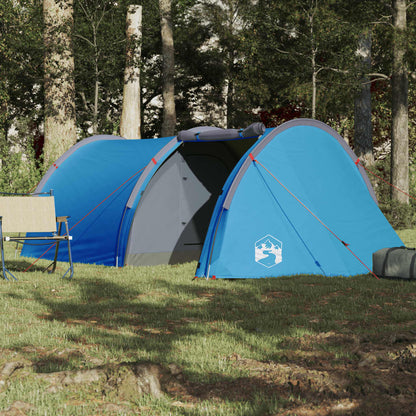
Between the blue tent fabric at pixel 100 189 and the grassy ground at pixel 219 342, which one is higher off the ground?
the blue tent fabric at pixel 100 189

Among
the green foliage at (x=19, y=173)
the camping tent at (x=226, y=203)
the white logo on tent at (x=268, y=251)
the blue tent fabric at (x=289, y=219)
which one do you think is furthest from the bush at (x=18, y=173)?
the white logo on tent at (x=268, y=251)

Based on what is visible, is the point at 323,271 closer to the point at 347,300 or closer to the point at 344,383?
the point at 347,300

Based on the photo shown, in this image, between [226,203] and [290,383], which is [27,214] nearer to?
[226,203]

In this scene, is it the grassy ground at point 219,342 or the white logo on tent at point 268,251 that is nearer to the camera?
the grassy ground at point 219,342

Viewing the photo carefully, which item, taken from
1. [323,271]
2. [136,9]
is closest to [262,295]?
[323,271]

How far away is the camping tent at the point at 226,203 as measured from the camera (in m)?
8.18

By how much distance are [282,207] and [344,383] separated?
4668mm

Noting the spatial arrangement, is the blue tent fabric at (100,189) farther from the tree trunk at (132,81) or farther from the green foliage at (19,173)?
Answer: the green foliage at (19,173)

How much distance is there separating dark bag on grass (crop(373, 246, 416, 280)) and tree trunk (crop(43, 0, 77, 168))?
9030mm

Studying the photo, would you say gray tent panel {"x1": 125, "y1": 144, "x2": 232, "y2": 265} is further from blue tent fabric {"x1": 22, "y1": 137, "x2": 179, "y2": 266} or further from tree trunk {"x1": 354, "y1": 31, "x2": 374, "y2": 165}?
tree trunk {"x1": 354, "y1": 31, "x2": 374, "y2": 165}

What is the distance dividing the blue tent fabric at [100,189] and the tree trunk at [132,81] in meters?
5.84

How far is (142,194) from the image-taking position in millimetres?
9234

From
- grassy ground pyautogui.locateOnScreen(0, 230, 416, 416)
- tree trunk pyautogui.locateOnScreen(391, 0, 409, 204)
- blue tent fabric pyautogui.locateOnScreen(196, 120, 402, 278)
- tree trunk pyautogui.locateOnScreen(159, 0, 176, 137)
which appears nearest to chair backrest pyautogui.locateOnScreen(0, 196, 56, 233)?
grassy ground pyautogui.locateOnScreen(0, 230, 416, 416)

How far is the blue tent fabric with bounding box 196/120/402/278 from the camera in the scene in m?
8.08
